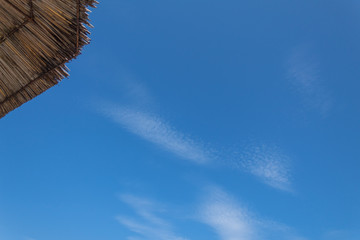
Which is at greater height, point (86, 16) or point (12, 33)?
point (86, 16)

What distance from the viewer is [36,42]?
252cm

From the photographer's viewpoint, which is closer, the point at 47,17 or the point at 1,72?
the point at 47,17

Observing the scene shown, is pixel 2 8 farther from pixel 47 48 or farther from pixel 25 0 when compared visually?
pixel 47 48

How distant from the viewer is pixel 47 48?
2525 mm

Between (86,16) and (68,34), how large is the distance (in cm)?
25

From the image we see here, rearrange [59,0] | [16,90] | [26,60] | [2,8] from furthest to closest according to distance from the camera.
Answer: [16,90], [26,60], [2,8], [59,0]

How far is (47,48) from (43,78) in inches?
12.7

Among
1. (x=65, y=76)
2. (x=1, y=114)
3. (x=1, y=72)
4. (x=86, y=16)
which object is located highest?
(x=86, y=16)

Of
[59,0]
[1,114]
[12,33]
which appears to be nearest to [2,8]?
[12,33]

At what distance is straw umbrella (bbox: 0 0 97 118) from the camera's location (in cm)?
233

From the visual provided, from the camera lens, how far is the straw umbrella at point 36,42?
7.63 ft

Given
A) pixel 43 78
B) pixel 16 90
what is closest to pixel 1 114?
pixel 16 90

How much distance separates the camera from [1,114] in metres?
2.97

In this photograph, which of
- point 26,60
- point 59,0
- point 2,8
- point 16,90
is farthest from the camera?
point 16,90
